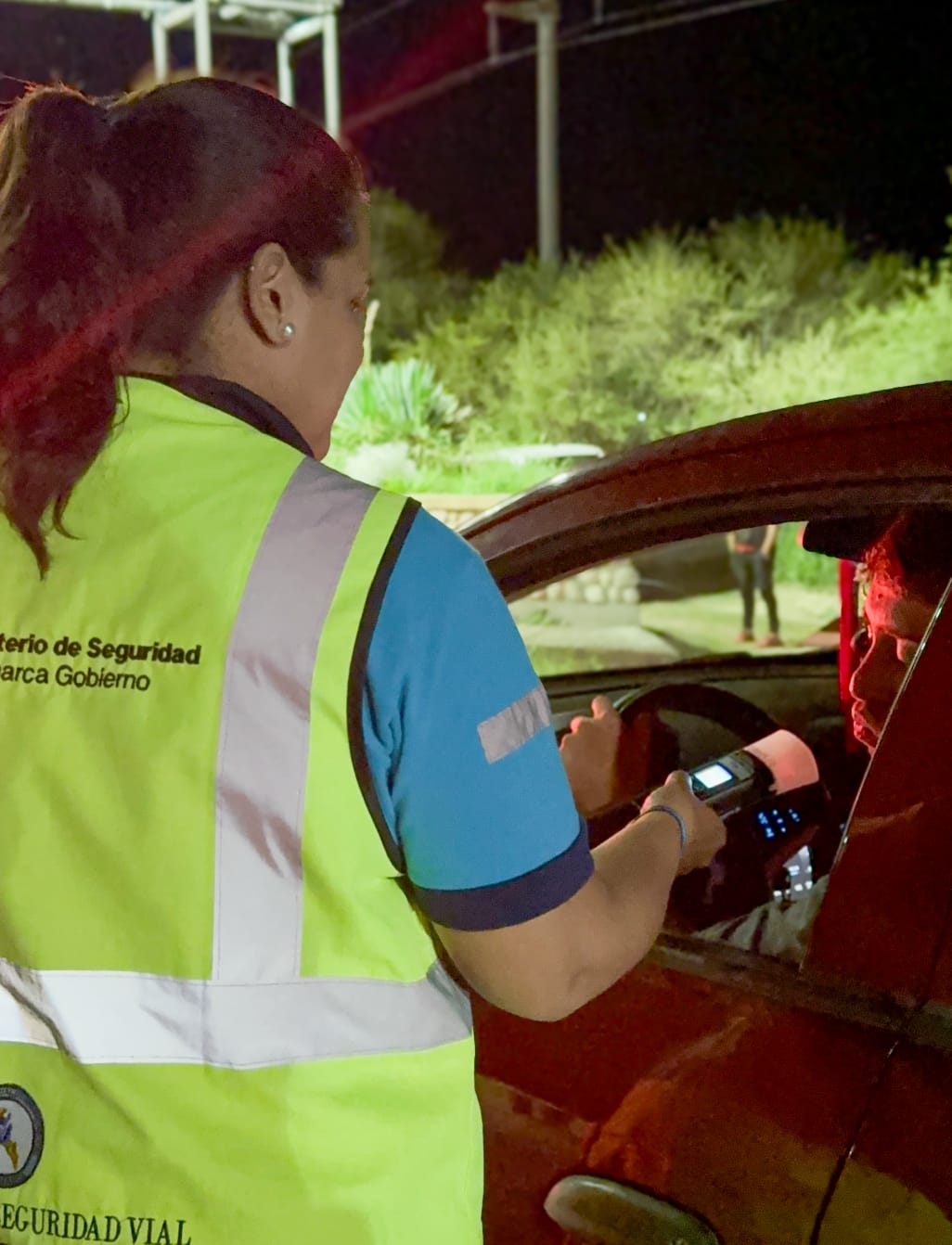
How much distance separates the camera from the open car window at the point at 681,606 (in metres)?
10.7

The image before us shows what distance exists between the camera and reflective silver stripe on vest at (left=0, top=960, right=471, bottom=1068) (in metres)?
1.12

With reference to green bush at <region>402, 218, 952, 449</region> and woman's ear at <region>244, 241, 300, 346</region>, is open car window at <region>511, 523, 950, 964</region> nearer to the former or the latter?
woman's ear at <region>244, 241, 300, 346</region>

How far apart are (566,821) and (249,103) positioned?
72 cm

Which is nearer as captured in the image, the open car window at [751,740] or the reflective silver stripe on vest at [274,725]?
the reflective silver stripe on vest at [274,725]

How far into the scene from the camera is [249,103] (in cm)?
120

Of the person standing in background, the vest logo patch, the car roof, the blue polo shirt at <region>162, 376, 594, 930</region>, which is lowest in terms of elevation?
the vest logo patch

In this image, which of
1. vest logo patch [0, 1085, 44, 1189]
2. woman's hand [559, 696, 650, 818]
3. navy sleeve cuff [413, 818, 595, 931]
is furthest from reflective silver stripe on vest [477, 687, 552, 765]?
woman's hand [559, 696, 650, 818]

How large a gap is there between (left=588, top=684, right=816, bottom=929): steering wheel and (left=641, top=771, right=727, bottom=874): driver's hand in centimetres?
33

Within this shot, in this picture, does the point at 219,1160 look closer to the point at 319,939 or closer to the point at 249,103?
the point at 319,939

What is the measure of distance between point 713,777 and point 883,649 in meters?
0.37

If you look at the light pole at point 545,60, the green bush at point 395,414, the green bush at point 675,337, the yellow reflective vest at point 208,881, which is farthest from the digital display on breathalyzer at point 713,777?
the light pole at point 545,60

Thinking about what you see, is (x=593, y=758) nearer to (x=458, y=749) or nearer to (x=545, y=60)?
(x=458, y=749)

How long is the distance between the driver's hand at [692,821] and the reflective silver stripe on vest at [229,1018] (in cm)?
38

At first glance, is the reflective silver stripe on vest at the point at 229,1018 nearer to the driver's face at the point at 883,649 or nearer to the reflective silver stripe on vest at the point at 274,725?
the reflective silver stripe on vest at the point at 274,725
